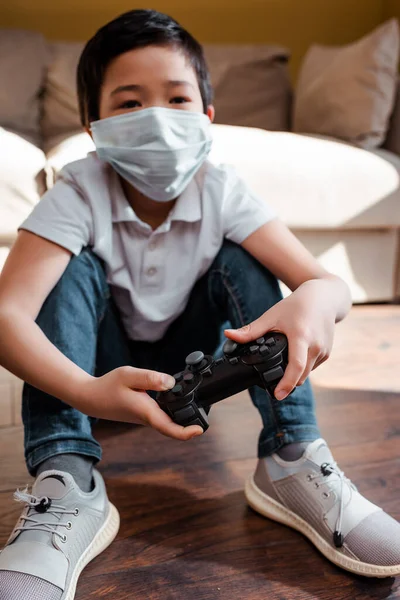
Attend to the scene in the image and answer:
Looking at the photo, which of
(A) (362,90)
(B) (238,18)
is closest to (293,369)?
(A) (362,90)

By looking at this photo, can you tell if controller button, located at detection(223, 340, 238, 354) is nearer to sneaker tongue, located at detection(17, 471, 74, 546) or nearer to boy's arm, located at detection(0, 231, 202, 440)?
boy's arm, located at detection(0, 231, 202, 440)

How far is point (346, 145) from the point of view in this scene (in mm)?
1648

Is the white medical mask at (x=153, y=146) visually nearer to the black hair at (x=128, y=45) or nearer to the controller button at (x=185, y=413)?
the black hair at (x=128, y=45)

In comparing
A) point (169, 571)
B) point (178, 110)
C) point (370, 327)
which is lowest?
point (370, 327)

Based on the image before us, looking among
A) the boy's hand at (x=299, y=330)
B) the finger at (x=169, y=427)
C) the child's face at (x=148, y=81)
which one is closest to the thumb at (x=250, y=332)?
the boy's hand at (x=299, y=330)

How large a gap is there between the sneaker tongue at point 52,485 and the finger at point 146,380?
0.18 m

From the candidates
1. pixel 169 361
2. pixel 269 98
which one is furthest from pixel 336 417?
pixel 269 98

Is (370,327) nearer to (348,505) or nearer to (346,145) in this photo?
(346,145)

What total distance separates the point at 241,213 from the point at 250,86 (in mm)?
1394

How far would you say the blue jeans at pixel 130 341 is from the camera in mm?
718

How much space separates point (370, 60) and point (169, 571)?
5.26 ft

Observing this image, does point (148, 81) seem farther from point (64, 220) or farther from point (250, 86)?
point (250, 86)

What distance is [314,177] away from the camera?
1.55m

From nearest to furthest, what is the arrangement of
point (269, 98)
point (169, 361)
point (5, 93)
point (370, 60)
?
point (169, 361) < point (370, 60) < point (5, 93) < point (269, 98)
